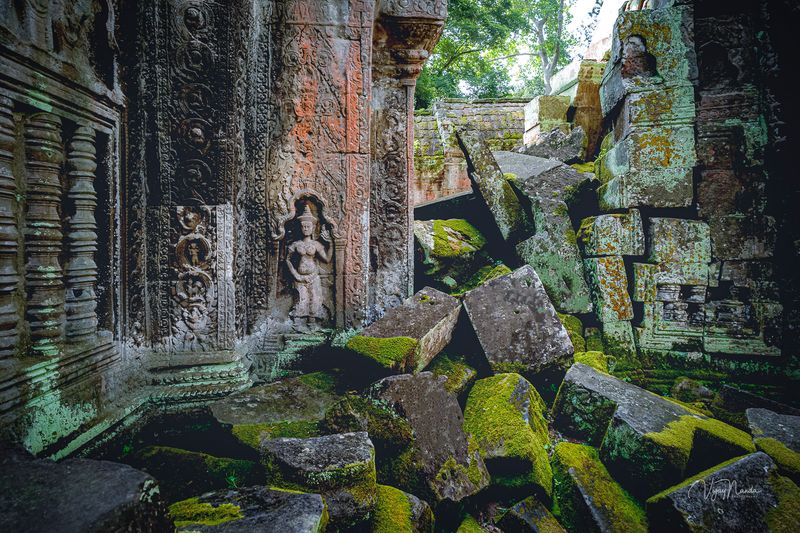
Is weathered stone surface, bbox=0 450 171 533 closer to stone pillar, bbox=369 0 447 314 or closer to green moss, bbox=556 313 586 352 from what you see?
stone pillar, bbox=369 0 447 314

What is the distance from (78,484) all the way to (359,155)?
3.04m

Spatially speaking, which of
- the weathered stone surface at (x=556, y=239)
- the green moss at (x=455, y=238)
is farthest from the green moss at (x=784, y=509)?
the green moss at (x=455, y=238)

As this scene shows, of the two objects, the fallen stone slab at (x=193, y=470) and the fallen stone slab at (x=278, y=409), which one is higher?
the fallen stone slab at (x=278, y=409)

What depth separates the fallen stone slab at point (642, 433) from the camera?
2389mm

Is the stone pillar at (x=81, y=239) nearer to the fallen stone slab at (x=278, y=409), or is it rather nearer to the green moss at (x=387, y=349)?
the fallen stone slab at (x=278, y=409)

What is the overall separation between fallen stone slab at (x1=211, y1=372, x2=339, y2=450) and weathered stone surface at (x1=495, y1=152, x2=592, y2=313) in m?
2.42

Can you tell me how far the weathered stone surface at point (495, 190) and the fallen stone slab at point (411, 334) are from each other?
1373 millimetres

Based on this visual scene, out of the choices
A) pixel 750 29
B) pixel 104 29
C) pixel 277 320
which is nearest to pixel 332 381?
pixel 277 320

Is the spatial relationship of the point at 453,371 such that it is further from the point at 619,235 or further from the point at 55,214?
the point at 55,214

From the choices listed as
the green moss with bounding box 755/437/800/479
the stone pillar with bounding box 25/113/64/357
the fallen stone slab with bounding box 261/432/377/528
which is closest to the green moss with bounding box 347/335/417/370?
the fallen stone slab with bounding box 261/432/377/528

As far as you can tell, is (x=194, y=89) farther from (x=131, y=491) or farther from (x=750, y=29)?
(x=750, y=29)

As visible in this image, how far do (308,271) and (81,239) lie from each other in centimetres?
167

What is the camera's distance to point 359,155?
3.80 meters

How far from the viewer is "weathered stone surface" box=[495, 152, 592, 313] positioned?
4.23 m
